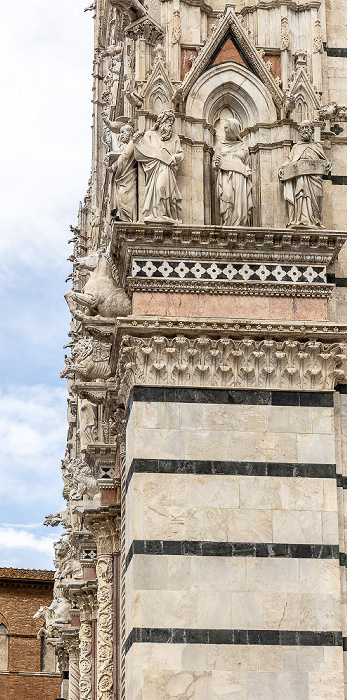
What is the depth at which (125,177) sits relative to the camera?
14484 millimetres

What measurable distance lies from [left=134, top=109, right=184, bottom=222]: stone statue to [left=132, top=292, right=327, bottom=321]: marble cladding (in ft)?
2.64

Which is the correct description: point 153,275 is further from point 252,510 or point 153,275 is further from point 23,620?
point 23,620

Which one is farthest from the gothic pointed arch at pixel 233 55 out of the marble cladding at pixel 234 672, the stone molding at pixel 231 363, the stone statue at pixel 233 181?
the marble cladding at pixel 234 672

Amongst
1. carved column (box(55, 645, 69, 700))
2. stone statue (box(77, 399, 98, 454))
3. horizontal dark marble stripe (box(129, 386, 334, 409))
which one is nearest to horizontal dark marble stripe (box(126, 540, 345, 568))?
horizontal dark marble stripe (box(129, 386, 334, 409))

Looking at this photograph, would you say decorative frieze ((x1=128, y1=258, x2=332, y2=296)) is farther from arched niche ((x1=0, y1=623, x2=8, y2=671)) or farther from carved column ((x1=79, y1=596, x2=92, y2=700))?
arched niche ((x1=0, y1=623, x2=8, y2=671))

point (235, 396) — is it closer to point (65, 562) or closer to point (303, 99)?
point (303, 99)

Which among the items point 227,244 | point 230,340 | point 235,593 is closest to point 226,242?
point 227,244

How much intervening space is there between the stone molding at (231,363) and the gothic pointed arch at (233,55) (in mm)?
2787

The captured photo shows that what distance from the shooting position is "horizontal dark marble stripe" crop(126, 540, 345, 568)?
511 inches

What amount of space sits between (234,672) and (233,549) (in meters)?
1.12

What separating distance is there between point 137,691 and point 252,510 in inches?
77.9

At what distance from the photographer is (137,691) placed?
41.5ft

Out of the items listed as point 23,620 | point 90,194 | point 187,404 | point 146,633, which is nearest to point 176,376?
point 187,404

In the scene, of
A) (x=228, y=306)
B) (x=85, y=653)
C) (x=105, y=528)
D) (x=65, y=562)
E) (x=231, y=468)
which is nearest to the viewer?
(x=231, y=468)
